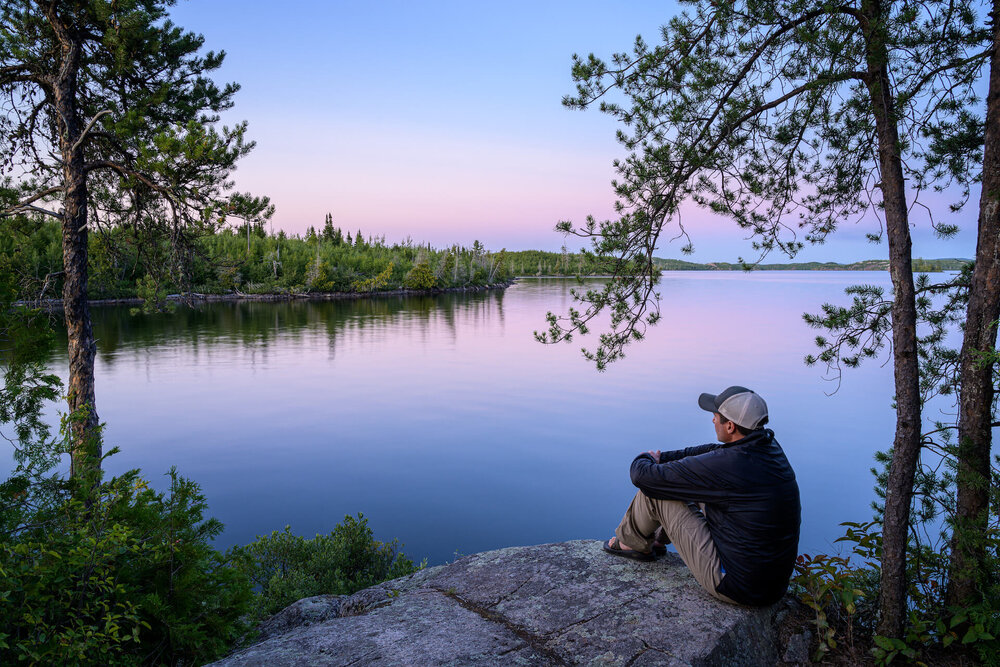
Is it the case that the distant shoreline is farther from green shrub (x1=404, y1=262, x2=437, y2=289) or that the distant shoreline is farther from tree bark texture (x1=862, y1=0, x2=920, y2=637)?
tree bark texture (x1=862, y1=0, x2=920, y2=637)

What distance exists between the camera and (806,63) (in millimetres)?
4547

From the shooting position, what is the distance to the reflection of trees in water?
128 ft

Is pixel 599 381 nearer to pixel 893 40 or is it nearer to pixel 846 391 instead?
pixel 846 391

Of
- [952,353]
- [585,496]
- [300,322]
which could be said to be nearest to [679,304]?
[300,322]

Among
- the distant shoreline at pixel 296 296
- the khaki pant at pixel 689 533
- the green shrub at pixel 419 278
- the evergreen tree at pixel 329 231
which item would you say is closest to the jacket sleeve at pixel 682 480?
the khaki pant at pixel 689 533

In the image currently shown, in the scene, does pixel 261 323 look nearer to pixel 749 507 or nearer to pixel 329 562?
pixel 329 562

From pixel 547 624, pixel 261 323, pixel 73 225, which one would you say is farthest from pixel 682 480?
pixel 261 323

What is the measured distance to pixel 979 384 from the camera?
390 cm

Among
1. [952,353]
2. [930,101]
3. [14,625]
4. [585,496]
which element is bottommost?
[585,496]

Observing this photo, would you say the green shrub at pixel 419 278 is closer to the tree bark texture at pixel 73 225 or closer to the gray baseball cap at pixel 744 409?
the tree bark texture at pixel 73 225

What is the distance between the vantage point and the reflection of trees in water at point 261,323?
3888 centimetres

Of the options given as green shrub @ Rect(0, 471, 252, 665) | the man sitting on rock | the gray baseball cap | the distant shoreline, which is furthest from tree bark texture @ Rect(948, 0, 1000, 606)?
the distant shoreline

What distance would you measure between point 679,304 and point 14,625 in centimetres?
7213

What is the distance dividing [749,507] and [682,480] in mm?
433
